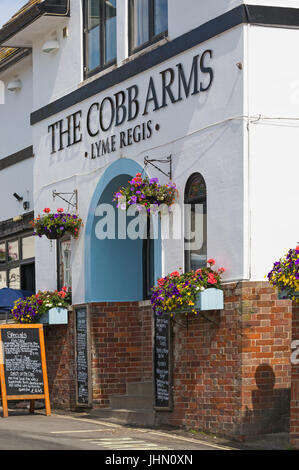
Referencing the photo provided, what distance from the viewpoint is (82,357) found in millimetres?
17734

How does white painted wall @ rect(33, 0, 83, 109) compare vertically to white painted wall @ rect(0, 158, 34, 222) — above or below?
above

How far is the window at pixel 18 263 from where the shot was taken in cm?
2131

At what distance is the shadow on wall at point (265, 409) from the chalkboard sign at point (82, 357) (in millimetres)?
4647

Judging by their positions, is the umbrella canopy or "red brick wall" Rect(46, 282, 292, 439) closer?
"red brick wall" Rect(46, 282, 292, 439)

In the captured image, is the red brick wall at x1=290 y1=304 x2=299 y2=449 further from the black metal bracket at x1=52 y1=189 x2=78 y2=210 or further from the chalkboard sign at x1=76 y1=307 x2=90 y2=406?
the black metal bracket at x1=52 y1=189 x2=78 y2=210

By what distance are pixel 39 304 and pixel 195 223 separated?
4.44 meters

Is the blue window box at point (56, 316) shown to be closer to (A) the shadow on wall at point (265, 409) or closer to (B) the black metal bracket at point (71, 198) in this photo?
(B) the black metal bracket at point (71, 198)

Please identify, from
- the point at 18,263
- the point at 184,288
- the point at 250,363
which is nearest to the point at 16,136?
the point at 18,263

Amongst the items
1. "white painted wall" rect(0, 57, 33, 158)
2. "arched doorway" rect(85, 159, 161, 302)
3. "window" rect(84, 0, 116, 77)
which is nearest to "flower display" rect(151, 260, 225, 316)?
"arched doorway" rect(85, 159, 161, 302)

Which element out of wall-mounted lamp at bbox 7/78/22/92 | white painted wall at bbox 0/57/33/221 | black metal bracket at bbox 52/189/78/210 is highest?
wall-mounted lamp at bbox 7/78/22/92

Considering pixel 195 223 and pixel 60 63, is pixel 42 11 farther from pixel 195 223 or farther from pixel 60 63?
pixel 195 223

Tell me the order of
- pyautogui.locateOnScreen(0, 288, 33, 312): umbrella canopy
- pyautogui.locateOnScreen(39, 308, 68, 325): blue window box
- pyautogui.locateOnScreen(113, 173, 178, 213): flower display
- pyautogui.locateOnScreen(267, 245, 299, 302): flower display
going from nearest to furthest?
pyautogui.locateOnScreen(267, 245, 299, 302): flower display
pyautogui.locateOnScreen(113, 173, 178, 213): flower display
pyautogui.locateOnScreen(39, 308, 68, 325): blue window box
pyautogui.locateOnScreen(0, 288, 33, 312): umbrella canopy

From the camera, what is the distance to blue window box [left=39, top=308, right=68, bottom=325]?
1808cm

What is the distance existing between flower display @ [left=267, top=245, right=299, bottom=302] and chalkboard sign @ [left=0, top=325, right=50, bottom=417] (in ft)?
19.5
